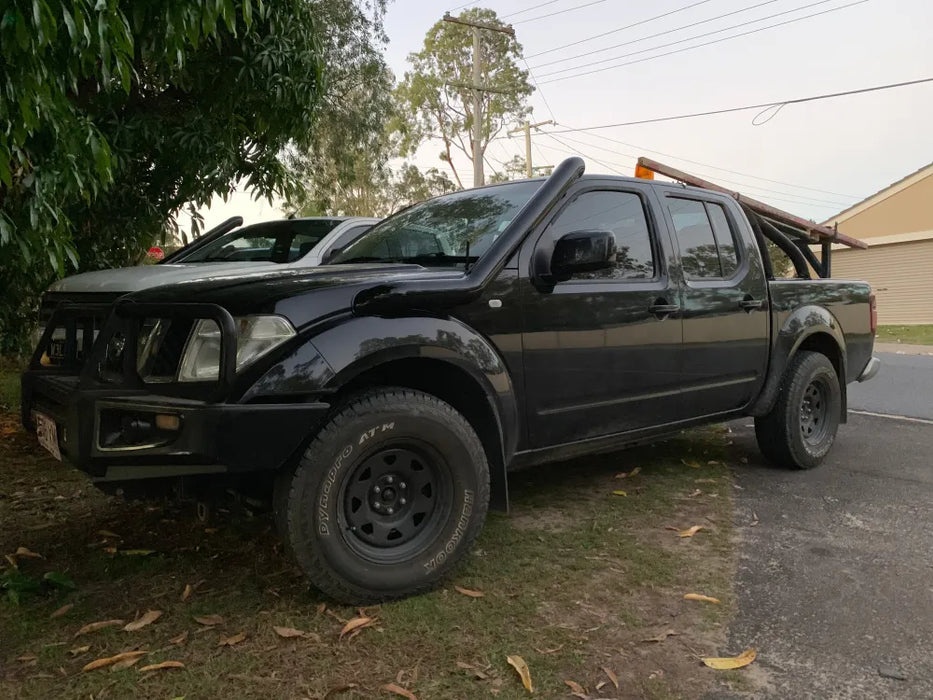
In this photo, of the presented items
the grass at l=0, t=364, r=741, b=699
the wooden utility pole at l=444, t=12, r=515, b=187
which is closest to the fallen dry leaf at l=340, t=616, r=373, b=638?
the grass at l=0, t=364, r=741, b=699

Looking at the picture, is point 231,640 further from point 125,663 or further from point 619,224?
point 619,224

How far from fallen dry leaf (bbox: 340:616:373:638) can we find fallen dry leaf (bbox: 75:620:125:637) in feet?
2.70

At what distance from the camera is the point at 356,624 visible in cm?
271

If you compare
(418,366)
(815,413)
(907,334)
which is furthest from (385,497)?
(907,334)

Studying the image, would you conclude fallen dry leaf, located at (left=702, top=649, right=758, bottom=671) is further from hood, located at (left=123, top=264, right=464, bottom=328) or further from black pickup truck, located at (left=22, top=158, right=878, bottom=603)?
hood, located at (left=123, top=264, right=464, bottom=328)

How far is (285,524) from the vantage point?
265 centimetres

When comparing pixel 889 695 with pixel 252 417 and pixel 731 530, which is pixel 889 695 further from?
pixel 252 417

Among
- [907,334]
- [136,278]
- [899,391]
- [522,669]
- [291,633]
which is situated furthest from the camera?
[907,334]

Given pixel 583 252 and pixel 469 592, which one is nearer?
pixel 469 592

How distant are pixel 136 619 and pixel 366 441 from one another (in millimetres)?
1078

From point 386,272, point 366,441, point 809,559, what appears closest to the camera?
point 366,441

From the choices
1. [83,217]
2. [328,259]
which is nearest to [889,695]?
[328,259]

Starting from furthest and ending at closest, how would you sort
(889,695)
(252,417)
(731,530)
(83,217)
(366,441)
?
(83,217)
(731,530)
(366,441)
(252,417)
(889,695)

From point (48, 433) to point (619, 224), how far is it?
280 centimetres
